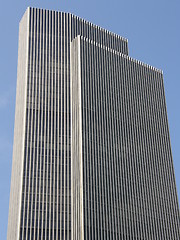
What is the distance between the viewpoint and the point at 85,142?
141750 mm

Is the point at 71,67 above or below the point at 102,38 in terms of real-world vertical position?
below

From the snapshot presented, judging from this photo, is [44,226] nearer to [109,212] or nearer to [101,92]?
[109,212]

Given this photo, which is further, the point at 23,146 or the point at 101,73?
the point at 101,73

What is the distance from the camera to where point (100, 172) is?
14000cm

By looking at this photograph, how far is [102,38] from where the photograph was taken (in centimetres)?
17788

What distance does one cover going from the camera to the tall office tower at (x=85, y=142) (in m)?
137

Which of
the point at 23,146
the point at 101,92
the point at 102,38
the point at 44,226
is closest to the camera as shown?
the point at 44,226

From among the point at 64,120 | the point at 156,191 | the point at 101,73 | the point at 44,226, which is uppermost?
the point at 101,73

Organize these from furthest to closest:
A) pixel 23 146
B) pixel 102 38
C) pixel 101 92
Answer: pixel 102 38
pixel 101 92
pixel 23 146

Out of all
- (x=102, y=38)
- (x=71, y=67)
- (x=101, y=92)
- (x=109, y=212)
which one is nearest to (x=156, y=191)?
(x=109, y=212)

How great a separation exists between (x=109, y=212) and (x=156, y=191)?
76.8ft

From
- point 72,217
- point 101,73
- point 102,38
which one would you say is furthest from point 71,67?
point 72,217

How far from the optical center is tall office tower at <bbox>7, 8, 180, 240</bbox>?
449ft

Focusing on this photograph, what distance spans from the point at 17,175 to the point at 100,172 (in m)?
25.4
